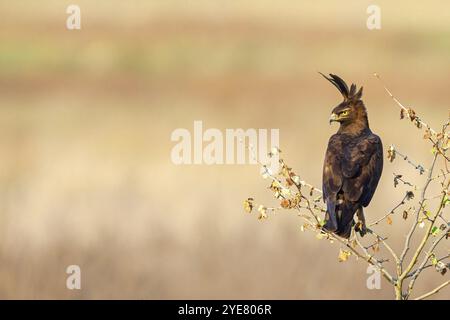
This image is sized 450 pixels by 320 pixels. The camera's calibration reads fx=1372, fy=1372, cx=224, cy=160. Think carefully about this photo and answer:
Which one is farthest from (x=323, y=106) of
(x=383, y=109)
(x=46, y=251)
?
(x=46, y=251)

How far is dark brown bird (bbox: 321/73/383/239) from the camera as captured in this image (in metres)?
8.59

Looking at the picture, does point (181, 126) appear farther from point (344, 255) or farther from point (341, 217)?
point (344, 255)

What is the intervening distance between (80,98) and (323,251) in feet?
17.1

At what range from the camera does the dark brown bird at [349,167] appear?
859 cm

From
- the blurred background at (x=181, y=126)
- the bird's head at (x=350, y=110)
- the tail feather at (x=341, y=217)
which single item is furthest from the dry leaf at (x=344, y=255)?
the blurred background at (x=181, y=126)

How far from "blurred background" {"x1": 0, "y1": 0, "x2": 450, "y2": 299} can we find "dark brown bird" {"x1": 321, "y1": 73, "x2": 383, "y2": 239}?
2264 millimetres

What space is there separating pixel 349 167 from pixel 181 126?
628 centimetres

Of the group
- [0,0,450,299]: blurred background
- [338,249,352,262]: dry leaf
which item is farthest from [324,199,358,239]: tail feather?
[0,0,450,299]: blurred background

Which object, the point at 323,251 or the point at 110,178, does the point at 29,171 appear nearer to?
the point at 110,178

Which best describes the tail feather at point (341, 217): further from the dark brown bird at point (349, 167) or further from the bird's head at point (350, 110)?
the bird's head at point (350, 110)

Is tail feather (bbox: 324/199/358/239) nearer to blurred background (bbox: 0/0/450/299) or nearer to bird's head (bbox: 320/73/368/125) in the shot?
bird's head (bbox: 320/73/368/125)

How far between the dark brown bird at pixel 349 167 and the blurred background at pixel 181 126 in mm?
2264

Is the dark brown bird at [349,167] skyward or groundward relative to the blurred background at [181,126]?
groundward

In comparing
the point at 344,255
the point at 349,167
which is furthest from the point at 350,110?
the point at 344,255
